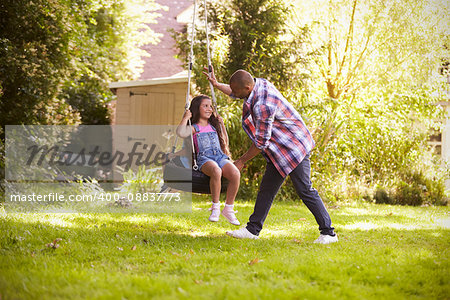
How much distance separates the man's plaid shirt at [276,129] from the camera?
4473mm

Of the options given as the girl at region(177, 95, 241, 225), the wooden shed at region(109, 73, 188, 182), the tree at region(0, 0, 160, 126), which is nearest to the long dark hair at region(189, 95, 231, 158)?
the girl at region(177, 95, 241, 225)

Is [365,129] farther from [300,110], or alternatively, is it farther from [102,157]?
[102,157]

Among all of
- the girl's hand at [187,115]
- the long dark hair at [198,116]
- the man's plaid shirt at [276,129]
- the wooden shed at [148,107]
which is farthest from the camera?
the wooden shed at [148,107]

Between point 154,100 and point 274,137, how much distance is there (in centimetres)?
856

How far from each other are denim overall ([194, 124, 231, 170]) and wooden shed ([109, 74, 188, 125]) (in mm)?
7523

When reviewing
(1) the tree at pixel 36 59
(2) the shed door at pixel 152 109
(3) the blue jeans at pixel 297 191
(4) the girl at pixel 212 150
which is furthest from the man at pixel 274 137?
(2) the shed door at pixel 152 109

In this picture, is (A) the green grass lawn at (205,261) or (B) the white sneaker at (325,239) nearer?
(A) the green grass lawn at (205,261)

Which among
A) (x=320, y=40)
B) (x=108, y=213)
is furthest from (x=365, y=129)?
(x=108, y=213)

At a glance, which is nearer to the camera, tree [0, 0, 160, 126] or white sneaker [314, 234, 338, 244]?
white sneaker [314, 234, 338, 244]

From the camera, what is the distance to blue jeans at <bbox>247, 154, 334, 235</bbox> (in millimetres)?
4676

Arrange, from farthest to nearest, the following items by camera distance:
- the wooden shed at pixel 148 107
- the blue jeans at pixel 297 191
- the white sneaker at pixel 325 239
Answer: the wooden shed at pixel 148 107, the white sneaker at pixel 325 239, the blue jeans at pixel 297 191

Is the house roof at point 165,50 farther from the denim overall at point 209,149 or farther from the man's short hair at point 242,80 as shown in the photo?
the man's short hair at point 242,80

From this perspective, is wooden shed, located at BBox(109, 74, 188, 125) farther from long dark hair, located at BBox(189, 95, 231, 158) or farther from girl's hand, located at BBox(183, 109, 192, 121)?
girl's hand, located at BBox(183, 109, 192, 121)

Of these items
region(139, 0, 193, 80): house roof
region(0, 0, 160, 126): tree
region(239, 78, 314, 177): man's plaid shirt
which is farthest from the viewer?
region(139, 0, 193, 80): house roof
